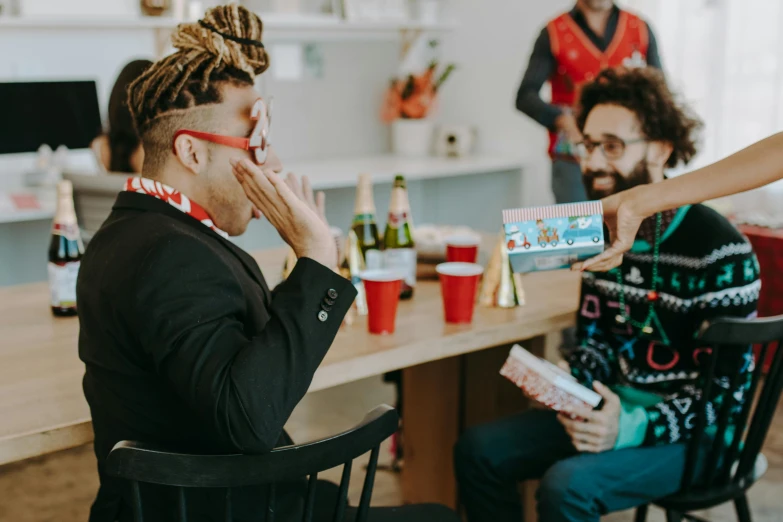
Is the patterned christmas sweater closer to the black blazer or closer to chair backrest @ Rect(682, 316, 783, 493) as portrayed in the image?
→ chair backrest @ Rect(682, 316, 783, 493)

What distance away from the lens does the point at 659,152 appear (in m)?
1.75

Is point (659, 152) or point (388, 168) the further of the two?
point (388, 168)

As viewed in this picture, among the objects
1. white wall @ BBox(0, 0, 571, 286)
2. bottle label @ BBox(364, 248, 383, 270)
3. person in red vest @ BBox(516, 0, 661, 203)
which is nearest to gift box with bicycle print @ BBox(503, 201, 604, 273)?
bottle label @ BBox(364, 248, 383, 270)

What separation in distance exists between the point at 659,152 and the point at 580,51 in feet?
5.47

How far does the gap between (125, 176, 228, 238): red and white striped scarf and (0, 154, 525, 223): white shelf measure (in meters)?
2.33

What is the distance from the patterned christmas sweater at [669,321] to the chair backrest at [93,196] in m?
1.35

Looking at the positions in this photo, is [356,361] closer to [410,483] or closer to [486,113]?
[410,483]

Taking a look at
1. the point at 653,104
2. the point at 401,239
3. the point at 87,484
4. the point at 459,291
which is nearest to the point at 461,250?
the point at 401,239

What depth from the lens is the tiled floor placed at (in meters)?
2.43

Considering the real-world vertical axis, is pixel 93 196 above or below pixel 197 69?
below

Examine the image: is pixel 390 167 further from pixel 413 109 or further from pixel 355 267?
pixel 355 267

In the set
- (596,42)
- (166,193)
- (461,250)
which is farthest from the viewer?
(596,42)

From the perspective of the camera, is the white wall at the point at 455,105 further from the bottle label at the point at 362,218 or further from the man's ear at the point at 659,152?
the man's ear at the point at 659,152

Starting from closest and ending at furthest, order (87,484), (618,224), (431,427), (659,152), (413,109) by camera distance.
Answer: (618,224), (659,152), (431,427), (87,484), (413,109)
